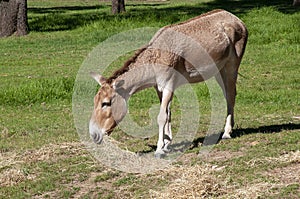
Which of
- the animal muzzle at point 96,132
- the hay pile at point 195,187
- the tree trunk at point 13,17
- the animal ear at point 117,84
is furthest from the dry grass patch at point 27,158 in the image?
the tree trunk at point 13,17

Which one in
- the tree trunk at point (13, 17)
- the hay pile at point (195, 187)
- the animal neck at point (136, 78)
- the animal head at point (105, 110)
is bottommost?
the tree trunk at point (13, 17)

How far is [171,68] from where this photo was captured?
875cm

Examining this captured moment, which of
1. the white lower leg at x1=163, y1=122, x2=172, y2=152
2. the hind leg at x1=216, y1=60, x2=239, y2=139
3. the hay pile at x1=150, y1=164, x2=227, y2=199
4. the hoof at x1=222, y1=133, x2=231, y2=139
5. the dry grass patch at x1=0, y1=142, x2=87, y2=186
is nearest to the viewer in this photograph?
the hay pile at x1=150, y1=164, x2=227, y2=199

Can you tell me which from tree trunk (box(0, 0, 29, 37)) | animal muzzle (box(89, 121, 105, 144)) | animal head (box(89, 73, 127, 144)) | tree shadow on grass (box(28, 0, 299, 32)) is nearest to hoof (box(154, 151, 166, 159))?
animal head (box(89, 73, 127, 144))

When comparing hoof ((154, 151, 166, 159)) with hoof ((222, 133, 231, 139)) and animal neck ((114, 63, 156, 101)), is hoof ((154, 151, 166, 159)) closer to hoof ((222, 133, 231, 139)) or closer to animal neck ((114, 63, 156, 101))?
animal neck ((114, 63, 156, 101))

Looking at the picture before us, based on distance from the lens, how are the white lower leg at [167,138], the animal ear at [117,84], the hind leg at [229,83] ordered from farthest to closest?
the hind leg at [229,83] < the white lower leg at [167,138] < the animal ear at [117,84]

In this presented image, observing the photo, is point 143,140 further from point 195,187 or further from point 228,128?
point 195,187

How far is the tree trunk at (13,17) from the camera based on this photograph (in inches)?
873

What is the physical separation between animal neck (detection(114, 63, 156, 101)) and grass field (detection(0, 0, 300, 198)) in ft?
3.17

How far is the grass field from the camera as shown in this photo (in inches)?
292

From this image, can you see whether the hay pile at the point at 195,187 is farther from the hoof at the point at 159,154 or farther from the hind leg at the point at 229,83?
the hind leg at the point at 229,83

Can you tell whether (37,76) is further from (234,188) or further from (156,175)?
(234,188)

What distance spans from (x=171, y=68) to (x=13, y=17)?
14.6 metres

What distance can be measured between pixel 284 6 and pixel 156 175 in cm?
2108
